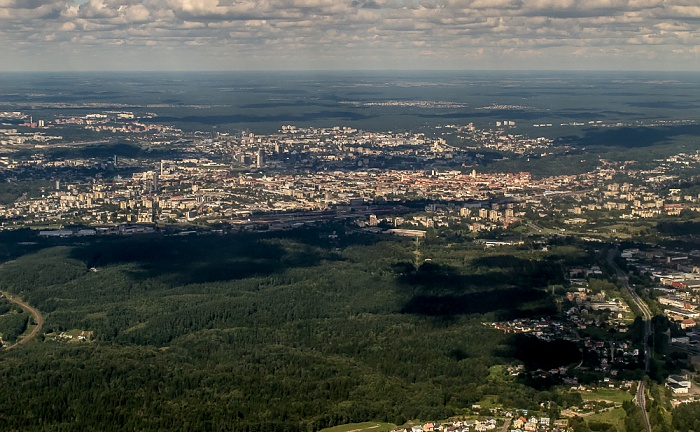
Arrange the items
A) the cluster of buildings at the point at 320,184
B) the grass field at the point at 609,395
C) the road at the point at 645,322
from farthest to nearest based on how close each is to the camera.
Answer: the cluster of buildings at the point at 320,184 < the grass field at the point at 609,395 < the road at the point at 645,322

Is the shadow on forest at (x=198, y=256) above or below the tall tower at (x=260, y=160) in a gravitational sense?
above

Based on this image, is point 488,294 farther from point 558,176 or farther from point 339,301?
point 558,176

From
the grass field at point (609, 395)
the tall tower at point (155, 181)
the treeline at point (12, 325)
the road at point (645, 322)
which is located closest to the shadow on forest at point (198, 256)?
the treeline at point (12, 325)

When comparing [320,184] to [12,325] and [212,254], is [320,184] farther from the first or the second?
[12,325]

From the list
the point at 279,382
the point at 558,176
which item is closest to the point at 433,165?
the point at 558,176

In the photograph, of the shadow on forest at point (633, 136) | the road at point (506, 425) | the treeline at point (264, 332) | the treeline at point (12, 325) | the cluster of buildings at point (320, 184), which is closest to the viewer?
the road at point (506, 425)

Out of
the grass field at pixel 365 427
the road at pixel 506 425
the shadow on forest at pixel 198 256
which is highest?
the road at pixel 506 425

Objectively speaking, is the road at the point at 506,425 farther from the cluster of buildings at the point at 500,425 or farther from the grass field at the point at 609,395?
the grass field at the point at 609,395
